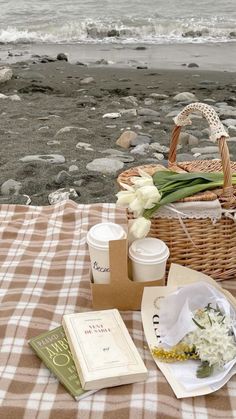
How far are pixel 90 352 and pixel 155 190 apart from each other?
429mm

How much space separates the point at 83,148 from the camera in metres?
3.83

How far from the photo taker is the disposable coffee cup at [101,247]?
1395 mm

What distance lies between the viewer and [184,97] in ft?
17.9

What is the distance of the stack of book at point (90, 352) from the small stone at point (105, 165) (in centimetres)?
205

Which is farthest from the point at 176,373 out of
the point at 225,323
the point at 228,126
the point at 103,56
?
the point at 103,56

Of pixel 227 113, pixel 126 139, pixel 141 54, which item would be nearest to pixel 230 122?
pixel 227 113

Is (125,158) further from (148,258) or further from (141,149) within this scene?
(148,258)

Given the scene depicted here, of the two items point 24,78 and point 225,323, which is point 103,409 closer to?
point 225,323

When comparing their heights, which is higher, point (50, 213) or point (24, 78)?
point (50, 213)

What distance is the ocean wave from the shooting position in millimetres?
9625

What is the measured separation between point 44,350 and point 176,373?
12.2 inches

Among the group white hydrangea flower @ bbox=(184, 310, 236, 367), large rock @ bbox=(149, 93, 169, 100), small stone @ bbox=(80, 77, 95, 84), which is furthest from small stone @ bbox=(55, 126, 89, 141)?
white hydrangea flower @ bbox=(184, 310, 236, 367)

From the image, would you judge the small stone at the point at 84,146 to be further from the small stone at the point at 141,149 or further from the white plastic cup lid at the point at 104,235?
the white plastic cup lid at the point at 104,235

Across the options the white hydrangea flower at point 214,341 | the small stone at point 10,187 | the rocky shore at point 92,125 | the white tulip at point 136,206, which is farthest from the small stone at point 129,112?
the white hydrangea flower at point 214,341
